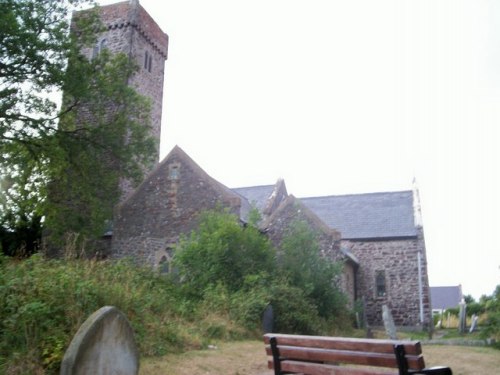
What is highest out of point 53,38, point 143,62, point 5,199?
point 143,62

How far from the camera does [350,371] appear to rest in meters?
5.72

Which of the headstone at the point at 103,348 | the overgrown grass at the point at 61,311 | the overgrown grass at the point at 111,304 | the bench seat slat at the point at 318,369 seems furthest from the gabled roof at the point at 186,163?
the bench seat slat at the point at 318,369

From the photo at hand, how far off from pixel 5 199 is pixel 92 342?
24.6 meters

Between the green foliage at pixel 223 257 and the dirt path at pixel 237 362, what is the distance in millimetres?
4720

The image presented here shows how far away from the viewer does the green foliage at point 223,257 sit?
57.8 ft

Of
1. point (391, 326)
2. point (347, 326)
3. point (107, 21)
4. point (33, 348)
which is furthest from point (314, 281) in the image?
point (107, 21)

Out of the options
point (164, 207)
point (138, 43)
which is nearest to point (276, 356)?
point (164, 207)

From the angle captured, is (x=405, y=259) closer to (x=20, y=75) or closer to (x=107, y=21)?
(x=20, y=75)

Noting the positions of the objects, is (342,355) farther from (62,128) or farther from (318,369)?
(62,128)

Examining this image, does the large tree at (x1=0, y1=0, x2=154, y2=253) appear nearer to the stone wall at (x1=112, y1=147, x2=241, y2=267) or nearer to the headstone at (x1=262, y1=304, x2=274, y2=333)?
the stone wall at (x1=112, y1=147, x2=241, y2=267)

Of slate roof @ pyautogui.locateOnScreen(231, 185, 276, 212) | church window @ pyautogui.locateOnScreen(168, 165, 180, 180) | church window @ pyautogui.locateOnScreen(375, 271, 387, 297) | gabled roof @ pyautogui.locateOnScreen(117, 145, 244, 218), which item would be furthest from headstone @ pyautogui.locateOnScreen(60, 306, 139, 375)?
slate roof @ pyautogui.locateOnScreen(231, 185, 276, 212)

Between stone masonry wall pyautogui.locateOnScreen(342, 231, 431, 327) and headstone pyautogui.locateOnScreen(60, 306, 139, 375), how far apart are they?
21.4 metres

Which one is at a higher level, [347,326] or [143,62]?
[143,62]

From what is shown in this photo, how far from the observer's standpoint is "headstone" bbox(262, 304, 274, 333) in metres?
15.3
